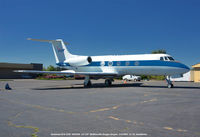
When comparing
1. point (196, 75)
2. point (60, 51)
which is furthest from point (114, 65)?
point (196, 75)

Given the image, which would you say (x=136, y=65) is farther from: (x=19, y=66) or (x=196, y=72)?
(x=19, y=66)

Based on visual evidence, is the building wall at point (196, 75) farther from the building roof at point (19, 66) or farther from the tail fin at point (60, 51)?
the building roof at point (19, 66)

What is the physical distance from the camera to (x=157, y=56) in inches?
791

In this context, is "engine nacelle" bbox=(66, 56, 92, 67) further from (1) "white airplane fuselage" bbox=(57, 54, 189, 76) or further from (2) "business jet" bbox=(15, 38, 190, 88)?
(1) "white airplane fuselage" bbox=(57, 54, 189, 76)

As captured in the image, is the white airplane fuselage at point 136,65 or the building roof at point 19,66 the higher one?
the building roof at point 19,66

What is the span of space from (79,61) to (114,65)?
505 cm

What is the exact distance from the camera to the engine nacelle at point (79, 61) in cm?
2480

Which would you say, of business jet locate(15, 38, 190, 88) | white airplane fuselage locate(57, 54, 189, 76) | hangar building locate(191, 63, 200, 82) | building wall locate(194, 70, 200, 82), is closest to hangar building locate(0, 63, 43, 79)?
business jet locate(15, 38, 190, 88)

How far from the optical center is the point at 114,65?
22.8 m

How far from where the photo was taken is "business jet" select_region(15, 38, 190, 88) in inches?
760

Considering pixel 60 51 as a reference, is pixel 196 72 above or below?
below

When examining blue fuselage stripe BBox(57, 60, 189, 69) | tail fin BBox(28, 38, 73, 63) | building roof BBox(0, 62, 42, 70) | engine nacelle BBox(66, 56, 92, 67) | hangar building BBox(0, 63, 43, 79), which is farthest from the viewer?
hangar building BBox(0, 63, 43, 79)

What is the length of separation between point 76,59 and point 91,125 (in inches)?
795

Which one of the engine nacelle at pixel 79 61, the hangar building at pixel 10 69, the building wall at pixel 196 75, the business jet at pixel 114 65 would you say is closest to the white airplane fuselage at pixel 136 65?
the business jet at pixel 114 65
